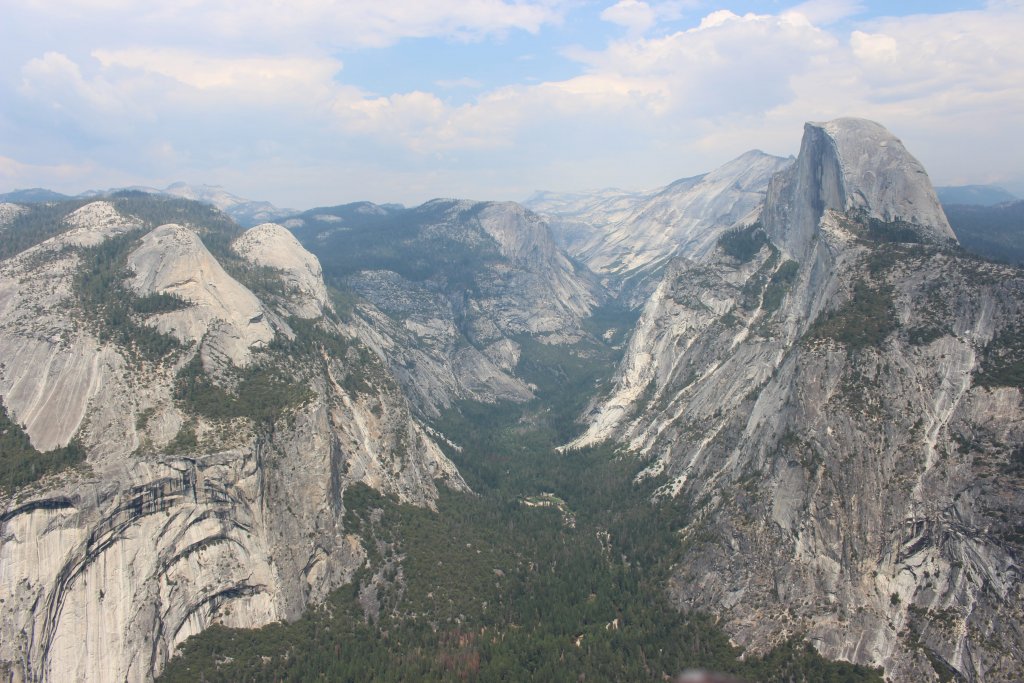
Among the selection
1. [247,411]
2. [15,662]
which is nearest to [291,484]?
[247,411]

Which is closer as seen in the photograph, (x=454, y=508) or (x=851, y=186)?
(x=454, y=508)

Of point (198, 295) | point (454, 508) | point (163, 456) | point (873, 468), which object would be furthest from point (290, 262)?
point (873, 468)

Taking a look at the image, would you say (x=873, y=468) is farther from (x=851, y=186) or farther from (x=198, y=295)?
(x=198, y=295)

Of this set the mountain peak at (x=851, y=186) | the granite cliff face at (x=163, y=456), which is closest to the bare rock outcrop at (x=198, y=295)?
the granite cliff face at (x=163, y=456)

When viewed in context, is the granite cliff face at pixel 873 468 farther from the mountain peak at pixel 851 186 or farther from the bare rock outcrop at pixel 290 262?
the bare rock outcrop at pixel 290 262

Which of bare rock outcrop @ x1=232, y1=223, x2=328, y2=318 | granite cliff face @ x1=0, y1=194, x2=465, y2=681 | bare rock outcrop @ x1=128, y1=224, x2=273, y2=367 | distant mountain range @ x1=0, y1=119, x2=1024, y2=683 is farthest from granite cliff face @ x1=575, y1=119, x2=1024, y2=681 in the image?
bare rock outcrop @ x1=232, y1=223, x2=328, y2=318

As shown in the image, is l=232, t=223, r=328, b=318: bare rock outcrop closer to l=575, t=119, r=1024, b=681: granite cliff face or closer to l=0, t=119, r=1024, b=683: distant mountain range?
l=0, t=119, r=1024, b=683: distant mountain range
